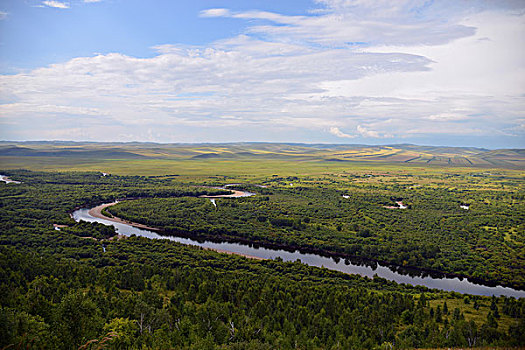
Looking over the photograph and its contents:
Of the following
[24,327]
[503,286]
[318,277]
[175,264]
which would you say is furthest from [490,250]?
[24,327]

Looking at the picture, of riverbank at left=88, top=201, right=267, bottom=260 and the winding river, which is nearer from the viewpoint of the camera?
the winding river

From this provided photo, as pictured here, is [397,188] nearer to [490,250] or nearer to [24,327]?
[490,250]

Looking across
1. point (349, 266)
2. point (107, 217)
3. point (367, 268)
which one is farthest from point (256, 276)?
point (107, 217)

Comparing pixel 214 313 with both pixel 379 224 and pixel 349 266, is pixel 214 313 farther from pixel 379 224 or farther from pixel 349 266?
pixel 379 224

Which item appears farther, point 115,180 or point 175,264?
point 115,180

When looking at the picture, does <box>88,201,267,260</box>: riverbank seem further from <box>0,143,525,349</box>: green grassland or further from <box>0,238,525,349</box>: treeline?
<box>0,238,525,349</box>: treeline

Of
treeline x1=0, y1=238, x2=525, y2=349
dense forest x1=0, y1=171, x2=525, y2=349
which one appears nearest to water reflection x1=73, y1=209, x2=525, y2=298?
dense forest x1=0, y1=171, x2=525, y2=349
